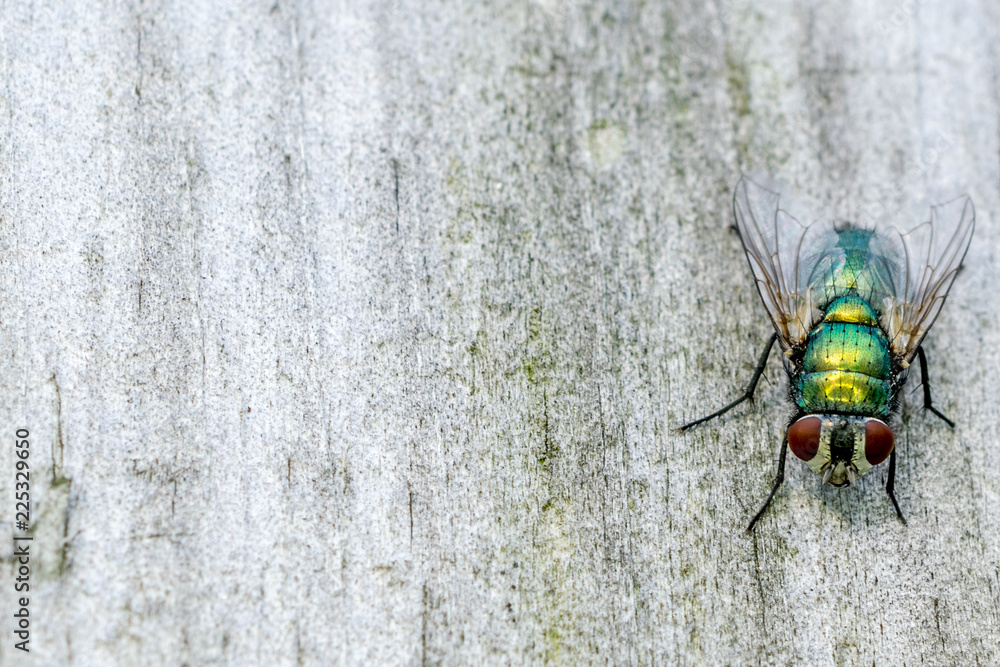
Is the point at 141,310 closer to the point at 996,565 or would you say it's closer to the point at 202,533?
the point at 202,533

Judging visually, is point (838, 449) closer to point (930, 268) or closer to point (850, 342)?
point (850, 342)

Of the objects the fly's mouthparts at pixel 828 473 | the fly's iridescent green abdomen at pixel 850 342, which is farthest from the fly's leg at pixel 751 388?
the fly's mouthparts at pixel 828 473

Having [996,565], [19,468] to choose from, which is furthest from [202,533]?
[996,565]

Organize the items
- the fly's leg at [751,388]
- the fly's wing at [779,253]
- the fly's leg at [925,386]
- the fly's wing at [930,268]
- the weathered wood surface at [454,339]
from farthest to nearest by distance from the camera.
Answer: the fly's wing at [930,268], the fly's wing at [779,253], the fly's leg at [925,386], the fly's leg at [751,388], the weathered wood surface at [454,339]

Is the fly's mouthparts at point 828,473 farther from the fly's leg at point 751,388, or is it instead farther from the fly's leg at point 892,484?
the fly's leg at point 751,388

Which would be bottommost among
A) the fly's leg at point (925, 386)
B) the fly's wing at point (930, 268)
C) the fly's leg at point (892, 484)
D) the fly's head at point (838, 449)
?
the fly's leg at point (892, 484)

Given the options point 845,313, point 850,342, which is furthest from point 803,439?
point 845,313

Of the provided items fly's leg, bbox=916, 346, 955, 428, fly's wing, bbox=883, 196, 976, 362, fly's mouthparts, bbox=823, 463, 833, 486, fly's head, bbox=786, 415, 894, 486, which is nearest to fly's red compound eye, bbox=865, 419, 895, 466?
fly's head, bbox=786, 415, 894, 486
